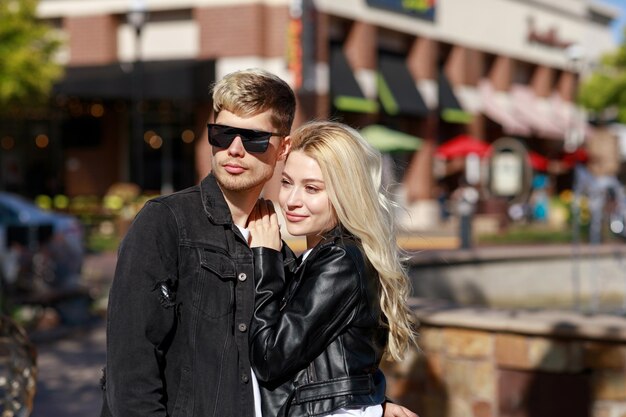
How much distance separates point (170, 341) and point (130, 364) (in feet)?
0.50

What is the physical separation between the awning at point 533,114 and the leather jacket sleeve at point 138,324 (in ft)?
138

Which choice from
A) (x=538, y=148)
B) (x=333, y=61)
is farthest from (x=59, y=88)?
(x=538, y=148)

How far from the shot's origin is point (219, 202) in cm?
Answer: 309

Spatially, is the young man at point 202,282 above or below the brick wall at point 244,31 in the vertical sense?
below

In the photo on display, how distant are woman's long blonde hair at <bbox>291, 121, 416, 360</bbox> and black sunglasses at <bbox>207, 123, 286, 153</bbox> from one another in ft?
0.54

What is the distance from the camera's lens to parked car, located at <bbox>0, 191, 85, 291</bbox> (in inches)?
518

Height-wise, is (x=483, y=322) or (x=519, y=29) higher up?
(x=519, y=29)

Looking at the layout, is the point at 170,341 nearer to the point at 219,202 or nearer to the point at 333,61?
the point at 219,202

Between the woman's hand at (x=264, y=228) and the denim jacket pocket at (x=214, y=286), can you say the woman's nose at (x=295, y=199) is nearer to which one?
the woman's hand at (x=264, y=228)

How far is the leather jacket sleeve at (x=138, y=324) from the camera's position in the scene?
279cm

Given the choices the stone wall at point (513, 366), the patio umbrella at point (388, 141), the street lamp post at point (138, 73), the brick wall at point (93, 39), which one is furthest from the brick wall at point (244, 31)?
the stone wall at point (513, 366)

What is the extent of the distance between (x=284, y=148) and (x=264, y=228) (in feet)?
0.86

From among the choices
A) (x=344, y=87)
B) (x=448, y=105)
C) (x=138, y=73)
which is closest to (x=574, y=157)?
(x=448, y=105)

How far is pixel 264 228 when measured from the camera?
10.4 feet
